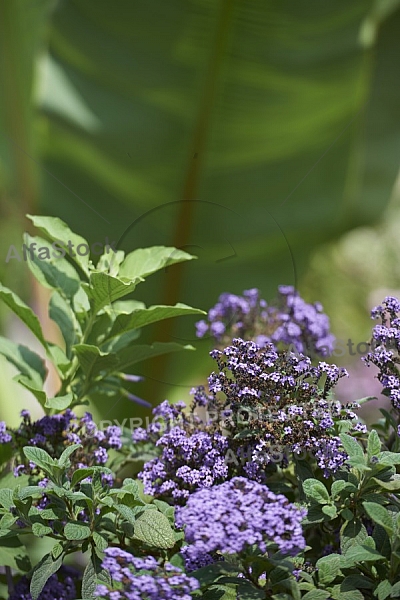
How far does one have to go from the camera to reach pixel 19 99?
5.71 feet

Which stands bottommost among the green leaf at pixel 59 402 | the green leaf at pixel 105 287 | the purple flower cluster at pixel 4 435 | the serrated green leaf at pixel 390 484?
the serrated green leaf at pixel 390 484

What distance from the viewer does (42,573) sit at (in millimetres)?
537

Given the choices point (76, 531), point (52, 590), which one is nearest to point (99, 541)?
point (76, 531)

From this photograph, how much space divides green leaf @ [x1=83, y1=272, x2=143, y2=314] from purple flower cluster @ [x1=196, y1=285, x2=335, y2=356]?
0.18 m

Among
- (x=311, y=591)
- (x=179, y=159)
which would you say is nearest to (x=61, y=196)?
(x=179, y=159)

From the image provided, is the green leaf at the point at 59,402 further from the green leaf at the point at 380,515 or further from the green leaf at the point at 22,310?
the green leaf at the point at 380,515

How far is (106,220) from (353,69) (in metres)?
0.64

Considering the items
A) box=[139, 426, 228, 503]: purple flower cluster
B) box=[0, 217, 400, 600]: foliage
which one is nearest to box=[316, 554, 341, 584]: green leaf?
box=[0, 217, 400, 600]: foliage

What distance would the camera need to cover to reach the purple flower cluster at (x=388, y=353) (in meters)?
0.59

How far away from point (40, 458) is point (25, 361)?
206 mm

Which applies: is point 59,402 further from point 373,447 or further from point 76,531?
point 373,447

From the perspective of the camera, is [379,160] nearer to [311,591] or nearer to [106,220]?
[106,220]

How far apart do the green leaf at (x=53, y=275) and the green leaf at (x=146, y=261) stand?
6cm

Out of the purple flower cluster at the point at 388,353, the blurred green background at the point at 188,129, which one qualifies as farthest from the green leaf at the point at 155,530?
the blurred green background at the point at 188,129
